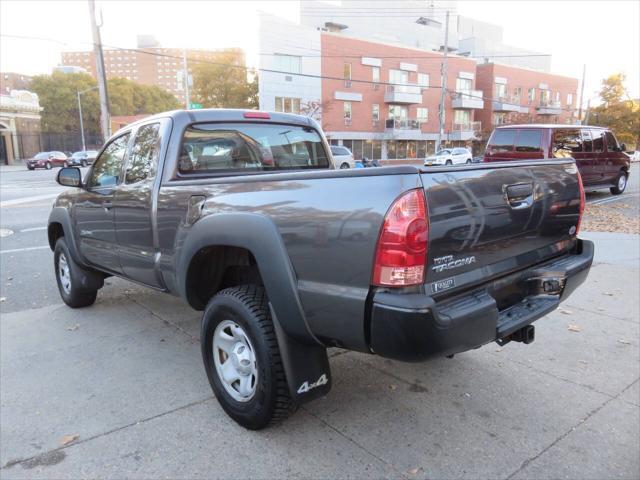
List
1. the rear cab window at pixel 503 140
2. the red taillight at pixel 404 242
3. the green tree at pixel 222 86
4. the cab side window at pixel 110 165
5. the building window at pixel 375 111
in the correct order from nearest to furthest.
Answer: the red taillight at pixel 404 242 < the cab side window at pixel 110 165 < the rear cab window at pixel 503 140 < the green tree at pixel 222 86 < the building window at pixel 375 111

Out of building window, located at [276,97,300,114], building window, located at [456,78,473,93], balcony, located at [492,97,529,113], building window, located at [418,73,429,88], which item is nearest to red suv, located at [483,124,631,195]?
building window, located at [276,97,300,114]

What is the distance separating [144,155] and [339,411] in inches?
94.4

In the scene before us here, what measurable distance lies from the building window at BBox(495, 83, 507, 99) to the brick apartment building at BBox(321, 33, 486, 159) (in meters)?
4.28

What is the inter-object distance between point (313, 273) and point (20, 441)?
2031 mm

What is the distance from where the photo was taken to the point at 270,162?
4.09 meters

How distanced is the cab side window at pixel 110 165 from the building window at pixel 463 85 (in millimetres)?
56595

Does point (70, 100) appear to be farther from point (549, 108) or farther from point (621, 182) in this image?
point (621, 182)

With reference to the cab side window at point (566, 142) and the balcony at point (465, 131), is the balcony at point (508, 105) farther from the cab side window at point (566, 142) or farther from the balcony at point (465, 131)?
the cab side window at point (566, 142)

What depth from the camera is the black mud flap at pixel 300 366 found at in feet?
8.68

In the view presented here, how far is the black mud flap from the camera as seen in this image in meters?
2.64

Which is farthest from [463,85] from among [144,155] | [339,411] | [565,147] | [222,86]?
[339,411]

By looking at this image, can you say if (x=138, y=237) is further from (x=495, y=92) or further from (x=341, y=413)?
(x=495, y=92)

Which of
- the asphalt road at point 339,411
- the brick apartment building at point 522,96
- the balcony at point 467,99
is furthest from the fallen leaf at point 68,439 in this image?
the brick apartment building at point 522,96

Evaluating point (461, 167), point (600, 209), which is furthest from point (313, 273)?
point (600, 209)
